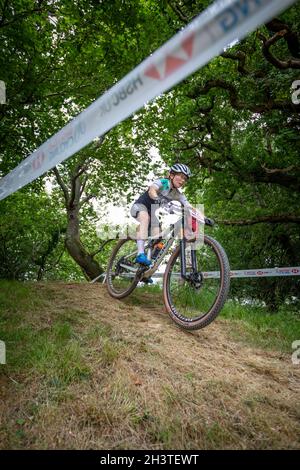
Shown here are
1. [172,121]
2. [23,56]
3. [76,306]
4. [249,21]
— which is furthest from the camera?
[172,121]

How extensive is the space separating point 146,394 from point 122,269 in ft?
12.2

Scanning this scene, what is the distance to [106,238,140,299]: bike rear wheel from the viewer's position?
6.04 metres

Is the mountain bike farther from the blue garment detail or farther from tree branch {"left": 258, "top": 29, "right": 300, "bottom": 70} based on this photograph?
tree branch {"left": 258, "top": 29, "right": 300, "bottom": 70}

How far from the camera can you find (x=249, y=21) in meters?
1.81

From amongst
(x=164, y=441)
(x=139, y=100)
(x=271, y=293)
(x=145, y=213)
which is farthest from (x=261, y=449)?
(x=271, y=293)

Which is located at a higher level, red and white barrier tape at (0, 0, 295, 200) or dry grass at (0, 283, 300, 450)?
red and white barrier tape at (0, 0, 295, 200)

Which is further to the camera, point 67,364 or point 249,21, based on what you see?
point 67,364

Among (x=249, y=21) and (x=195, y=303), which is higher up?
(x=249, y=21)

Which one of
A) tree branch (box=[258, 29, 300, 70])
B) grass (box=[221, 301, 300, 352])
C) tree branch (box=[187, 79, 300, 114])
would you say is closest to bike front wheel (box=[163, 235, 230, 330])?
grass (box=[221, 301, 300, 352])

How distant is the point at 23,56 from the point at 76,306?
16.5 ft

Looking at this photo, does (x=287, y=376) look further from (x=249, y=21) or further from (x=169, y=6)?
(x=169, y=6)

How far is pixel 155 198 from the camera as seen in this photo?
4.99 m

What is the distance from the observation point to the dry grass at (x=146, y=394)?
7.97 ft

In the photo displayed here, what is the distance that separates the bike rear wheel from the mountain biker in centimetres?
68
